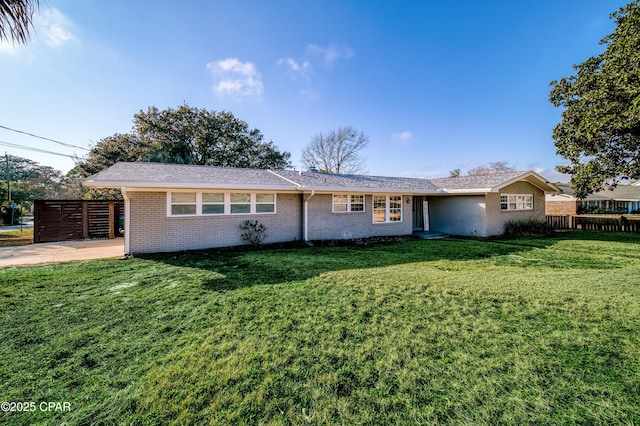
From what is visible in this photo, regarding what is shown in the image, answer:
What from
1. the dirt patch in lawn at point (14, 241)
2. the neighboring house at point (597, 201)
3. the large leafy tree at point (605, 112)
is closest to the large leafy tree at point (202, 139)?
the dirt patch in lawn at point (14, 241)

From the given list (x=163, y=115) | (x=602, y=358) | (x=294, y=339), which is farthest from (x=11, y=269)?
(x=163, y=115)

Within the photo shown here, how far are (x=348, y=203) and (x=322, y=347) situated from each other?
9322 millimetres

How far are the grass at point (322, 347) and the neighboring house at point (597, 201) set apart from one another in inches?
1168

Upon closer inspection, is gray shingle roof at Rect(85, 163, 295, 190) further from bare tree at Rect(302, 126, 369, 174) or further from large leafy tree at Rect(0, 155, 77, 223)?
large leafy tree at Rect(0, 155, 77, 223)

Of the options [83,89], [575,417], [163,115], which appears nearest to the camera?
[575,417]

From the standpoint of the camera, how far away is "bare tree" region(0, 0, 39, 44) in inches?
122

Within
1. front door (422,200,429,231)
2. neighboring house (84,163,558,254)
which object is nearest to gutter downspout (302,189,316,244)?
neighboring house (84,163,558,254)

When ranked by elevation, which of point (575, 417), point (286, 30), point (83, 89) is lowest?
point (575, 417)

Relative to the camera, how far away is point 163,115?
2334cm

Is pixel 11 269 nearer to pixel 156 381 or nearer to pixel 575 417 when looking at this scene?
pixel 156 381

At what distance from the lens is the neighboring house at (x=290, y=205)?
8.65m

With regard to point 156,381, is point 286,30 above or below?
above

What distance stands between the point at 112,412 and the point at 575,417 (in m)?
4.02

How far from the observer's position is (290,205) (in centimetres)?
1105
